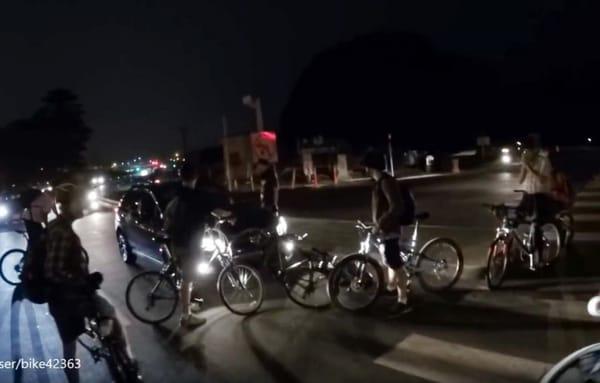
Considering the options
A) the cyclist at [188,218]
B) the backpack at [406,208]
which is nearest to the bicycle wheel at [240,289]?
the cyclist at [188,218]

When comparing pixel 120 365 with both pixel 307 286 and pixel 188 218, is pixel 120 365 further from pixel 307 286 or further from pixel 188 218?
pixel 307 286

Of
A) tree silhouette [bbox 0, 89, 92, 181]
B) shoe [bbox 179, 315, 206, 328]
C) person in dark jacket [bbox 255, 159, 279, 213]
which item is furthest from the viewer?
tree silhouette [bbox 0, 89, 92, 181]

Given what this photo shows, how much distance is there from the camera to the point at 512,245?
8.83 metres

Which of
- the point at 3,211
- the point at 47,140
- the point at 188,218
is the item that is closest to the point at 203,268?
the point at 188,218

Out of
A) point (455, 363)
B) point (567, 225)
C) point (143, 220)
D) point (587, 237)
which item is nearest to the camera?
point (455, 363)

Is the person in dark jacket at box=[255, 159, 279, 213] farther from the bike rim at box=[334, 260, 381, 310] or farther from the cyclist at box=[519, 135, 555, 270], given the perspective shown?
the cyclist at box=[519, 135, 555, 270]

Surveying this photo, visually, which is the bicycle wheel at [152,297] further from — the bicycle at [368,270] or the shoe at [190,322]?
the bicycle at [368,270]

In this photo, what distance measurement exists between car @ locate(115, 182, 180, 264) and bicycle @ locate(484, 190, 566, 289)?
17.2 ft

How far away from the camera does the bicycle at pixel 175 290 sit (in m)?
8.05

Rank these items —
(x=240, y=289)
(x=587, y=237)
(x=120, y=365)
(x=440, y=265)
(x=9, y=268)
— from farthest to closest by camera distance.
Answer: (x=9, y=268), (x=587, y=237), (x=440, y=265), (x=240, y=289), (x=120, y=365)

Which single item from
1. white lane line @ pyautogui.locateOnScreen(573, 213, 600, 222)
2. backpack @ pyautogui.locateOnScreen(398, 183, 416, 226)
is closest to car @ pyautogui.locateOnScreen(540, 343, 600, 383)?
backpack @ pyautogui.locateOnScreen(398, 183, 416, 226)

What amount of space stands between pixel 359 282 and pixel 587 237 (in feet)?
18.8

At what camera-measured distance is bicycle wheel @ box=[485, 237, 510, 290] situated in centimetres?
853

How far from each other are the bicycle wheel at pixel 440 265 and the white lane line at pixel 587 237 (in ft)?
12.6
